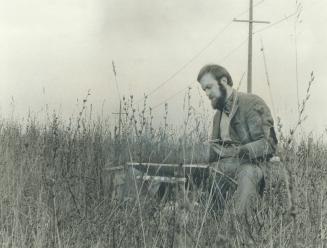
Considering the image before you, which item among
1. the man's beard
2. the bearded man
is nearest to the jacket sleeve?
the bearded man

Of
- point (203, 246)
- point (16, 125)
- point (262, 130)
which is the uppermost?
point (16, 125)

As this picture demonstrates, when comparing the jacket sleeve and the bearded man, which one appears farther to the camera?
the jacket sleeve

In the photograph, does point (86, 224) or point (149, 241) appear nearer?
point (149, 241)

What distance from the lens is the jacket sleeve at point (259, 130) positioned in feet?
11.3

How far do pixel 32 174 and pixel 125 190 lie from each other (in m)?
1.36

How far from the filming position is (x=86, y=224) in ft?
8.85

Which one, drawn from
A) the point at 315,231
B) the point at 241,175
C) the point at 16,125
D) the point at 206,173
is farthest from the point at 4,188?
the point at 16,125

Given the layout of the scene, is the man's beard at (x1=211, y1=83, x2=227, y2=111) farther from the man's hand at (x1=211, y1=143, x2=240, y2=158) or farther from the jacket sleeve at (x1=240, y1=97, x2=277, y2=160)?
the man's hand at (x1=211, y1=143, x2=240, y2=158)

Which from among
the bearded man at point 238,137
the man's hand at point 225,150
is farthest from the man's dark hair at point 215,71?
the man's hand at point 225,150

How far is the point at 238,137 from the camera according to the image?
12.6ft

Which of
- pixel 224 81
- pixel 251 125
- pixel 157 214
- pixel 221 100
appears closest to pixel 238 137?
pixel 251 125

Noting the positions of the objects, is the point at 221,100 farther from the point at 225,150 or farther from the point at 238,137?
the point at 225,150

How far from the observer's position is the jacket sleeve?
345 cm

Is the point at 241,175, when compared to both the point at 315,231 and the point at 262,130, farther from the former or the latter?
the point at 315,231
